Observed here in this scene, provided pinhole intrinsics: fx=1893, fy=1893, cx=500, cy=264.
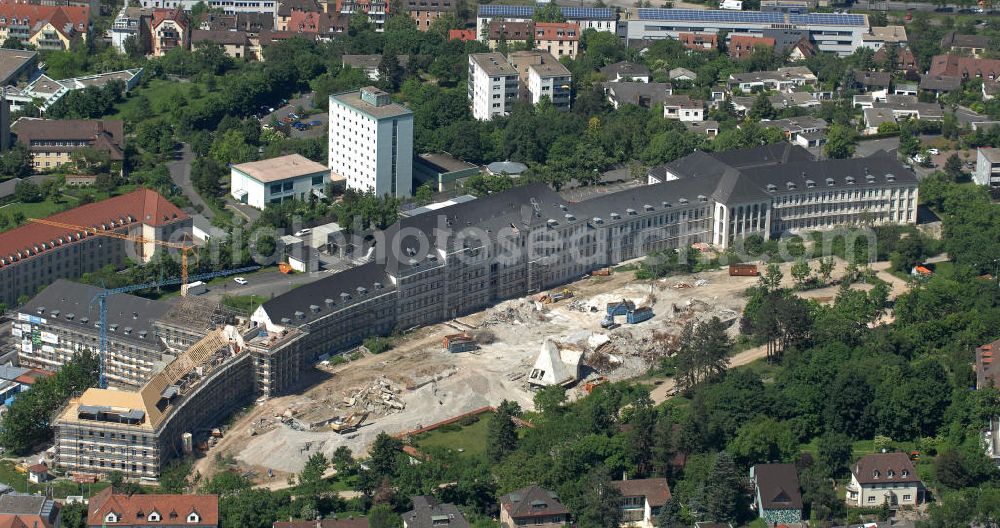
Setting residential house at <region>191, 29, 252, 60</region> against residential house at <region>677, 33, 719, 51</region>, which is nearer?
residential house at <region>191, 29, 252, 60</region>

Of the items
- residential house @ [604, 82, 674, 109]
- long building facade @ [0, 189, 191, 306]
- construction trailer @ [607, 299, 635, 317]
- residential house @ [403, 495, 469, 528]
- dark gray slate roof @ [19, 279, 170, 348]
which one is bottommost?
residential house @ [403, 495, 469, 528]

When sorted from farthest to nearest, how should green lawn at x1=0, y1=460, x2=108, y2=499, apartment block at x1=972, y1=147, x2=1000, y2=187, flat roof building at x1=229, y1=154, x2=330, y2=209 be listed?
1. apartment block at x1=972, y1=147, x2=1000, y2=187
2. flat roof building at x1=229, y1=154, x2=330, y2=209
3. green lawn at x1=0, y1=460, x2=108, y2=499

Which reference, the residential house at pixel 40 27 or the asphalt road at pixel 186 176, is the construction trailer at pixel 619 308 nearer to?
the asphalt road at pixel 186 176

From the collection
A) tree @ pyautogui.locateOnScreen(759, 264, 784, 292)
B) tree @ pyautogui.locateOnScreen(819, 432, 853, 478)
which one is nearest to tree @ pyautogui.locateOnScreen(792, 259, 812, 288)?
tree @ pyautogui.locateOnScreen(759, 264, 784, 292)

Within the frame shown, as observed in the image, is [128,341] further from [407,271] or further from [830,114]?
[830,114]

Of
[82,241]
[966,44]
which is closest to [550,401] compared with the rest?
[82,241]

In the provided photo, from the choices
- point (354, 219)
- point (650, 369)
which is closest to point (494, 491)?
point (650, 369)

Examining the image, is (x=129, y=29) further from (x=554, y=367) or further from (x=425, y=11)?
(x=554, y=367)

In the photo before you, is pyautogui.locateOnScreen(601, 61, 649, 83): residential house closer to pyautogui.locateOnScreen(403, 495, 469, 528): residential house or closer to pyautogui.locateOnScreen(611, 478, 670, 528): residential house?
pyautogui.locateOnScreen(611, 478, 670, 528): residential house
